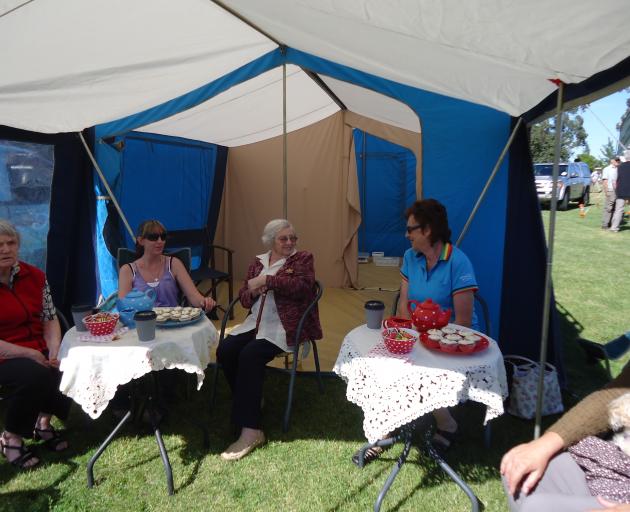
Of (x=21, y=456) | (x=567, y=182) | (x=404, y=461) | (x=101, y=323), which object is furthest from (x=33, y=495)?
(x=567, y=182)

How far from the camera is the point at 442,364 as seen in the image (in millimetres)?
1654

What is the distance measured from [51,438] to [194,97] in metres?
2.19

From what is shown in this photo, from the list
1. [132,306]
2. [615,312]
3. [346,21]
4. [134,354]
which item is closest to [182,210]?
[132,306]

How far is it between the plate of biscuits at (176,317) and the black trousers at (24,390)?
64 cm

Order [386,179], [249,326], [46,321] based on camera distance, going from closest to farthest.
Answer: [46,321] → [249,326] → [386,179]

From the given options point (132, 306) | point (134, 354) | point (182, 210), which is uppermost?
point (182, 210)

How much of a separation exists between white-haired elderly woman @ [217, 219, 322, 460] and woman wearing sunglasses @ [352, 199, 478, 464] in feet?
1.92

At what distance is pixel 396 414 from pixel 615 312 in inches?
157

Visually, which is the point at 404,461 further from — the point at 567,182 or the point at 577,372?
the point at 567,182

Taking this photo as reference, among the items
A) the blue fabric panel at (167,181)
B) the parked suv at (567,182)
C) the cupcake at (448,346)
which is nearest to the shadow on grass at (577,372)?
the cupcake at (448,346)

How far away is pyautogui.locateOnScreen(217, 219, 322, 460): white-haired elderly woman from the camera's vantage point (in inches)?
92.7

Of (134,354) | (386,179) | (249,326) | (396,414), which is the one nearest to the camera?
(396,414)

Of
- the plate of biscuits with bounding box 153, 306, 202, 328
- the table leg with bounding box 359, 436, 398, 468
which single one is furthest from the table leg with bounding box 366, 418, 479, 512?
the plate of biscuits with bounding box 153, 306, 202, 328

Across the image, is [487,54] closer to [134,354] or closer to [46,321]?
[134,354]
